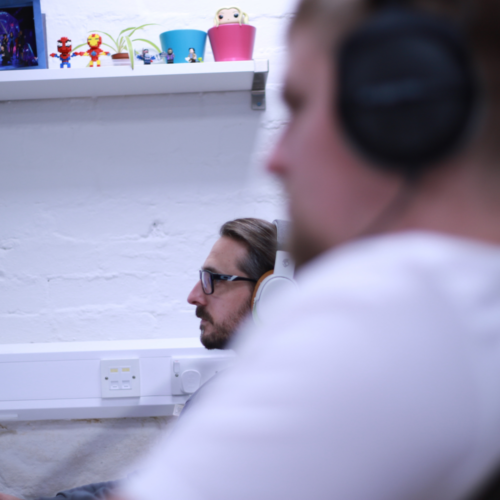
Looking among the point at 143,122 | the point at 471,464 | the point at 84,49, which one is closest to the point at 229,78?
the point at 143,122

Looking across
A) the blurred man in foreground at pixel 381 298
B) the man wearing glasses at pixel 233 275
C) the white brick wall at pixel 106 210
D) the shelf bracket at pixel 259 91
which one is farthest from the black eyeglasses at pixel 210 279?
the blurred man in foreground at pixel 381 298

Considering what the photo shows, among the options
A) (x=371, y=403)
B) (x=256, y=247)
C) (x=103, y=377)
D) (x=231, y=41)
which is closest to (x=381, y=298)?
(x=371, y=403)

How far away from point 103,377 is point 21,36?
A: 1077mm

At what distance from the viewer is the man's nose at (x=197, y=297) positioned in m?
1.49

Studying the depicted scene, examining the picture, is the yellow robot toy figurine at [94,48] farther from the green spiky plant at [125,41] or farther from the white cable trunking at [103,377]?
the white cable trunking at [103,377]

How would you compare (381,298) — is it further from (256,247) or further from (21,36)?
(21,36)

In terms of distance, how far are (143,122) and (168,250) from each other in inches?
17.3

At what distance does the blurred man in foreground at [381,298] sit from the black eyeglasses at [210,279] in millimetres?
1125

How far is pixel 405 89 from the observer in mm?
279

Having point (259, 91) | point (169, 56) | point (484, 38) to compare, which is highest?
point (484, 38)

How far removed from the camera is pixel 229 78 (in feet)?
4.89

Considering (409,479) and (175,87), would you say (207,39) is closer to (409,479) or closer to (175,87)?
(175,87)

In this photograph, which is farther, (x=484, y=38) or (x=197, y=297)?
(x=197, y=297)

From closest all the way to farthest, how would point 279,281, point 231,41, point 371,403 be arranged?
1. point 371,403
2. point 279,281
3. point 231,41
